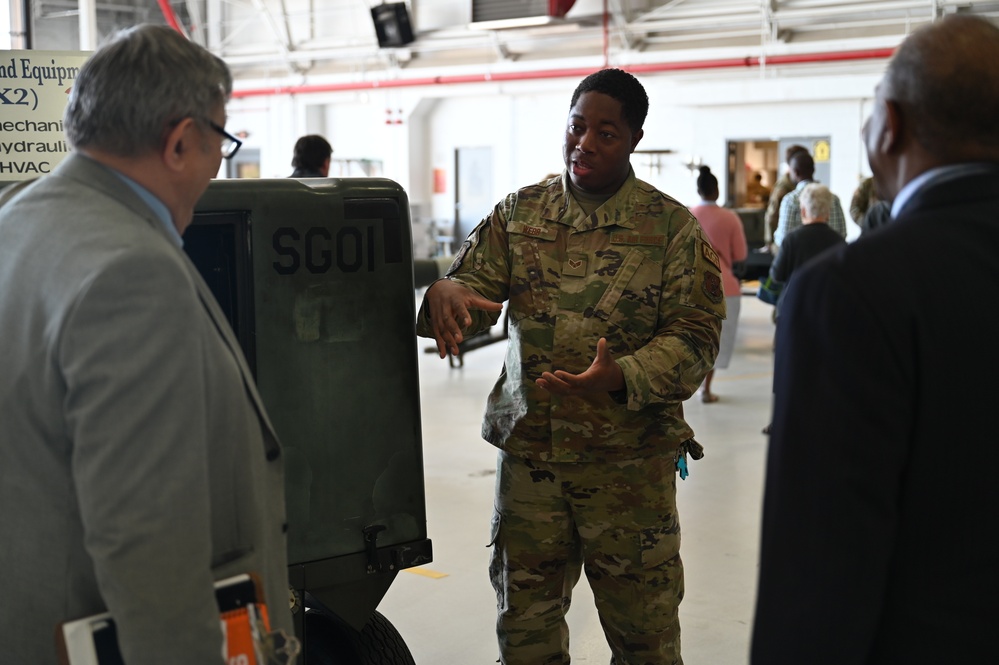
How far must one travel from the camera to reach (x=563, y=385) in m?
2.14

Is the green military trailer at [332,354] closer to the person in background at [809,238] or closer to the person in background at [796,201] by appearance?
the person in background at [809,238]

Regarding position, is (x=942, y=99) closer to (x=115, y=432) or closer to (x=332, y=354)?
(x=115, y=432)

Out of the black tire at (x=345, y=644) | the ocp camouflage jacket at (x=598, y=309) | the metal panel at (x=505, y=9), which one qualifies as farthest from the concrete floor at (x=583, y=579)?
the metal panel at (x=505, y=9)

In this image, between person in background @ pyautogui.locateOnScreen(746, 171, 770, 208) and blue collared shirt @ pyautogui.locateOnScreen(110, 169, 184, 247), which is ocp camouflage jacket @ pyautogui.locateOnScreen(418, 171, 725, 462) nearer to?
blue collared shirt @ pyautogui.locateOnScreen(110, 169, 184, 247)

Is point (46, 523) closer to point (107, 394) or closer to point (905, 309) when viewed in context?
point (107, 394)

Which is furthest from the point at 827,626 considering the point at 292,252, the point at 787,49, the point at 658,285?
the point at 787,49

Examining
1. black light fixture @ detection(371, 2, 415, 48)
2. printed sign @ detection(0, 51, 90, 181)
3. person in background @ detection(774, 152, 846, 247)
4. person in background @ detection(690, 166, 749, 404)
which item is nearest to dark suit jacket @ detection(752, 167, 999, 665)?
printed sign @ detection(0, 51, 90, 181)

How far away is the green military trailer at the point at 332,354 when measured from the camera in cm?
221

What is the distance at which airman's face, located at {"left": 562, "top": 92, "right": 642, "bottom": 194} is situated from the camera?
93.0 inches

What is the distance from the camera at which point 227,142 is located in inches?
59.1

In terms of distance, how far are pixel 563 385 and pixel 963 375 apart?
1014 mm

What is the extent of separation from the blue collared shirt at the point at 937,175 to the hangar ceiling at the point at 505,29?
11.9 meters

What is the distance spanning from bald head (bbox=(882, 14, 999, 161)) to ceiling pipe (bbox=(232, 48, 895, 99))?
11420 millimetres

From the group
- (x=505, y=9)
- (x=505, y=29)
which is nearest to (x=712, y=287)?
(x=505, y=9)
